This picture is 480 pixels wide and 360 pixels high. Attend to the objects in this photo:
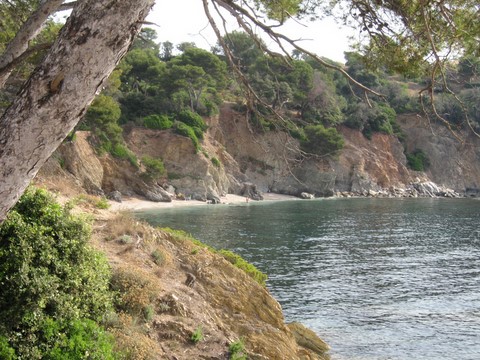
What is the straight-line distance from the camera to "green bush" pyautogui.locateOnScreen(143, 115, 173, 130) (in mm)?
54469

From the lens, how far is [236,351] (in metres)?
9.18

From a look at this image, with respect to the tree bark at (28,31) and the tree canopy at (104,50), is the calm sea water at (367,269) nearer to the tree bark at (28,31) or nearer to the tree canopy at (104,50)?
the tree canopy at (104,50)

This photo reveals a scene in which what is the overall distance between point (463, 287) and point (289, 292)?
23.7 ft

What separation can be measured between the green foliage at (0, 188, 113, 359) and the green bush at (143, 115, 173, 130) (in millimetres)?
47399

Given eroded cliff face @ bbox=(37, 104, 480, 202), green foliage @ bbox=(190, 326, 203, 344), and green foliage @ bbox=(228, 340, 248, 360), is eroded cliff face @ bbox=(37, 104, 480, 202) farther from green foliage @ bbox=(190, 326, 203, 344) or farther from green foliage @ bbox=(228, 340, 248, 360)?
green foliage @ bbox=(190, 326, 203, 344)

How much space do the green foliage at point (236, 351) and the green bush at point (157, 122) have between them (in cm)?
4674

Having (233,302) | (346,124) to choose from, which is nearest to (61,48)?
(233,302)

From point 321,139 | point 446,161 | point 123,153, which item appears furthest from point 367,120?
point 123,153

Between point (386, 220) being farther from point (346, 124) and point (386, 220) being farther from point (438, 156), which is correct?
point (438, 156)

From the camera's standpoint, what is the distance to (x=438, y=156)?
253ft

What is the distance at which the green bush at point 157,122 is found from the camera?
5447 cm

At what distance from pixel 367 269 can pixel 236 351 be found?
55.2 feet

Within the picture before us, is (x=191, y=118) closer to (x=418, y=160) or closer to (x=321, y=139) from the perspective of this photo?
(x=321, y=139)

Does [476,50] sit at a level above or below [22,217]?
above
